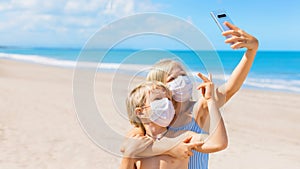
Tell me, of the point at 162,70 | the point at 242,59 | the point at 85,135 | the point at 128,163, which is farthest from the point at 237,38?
the point at 85,135

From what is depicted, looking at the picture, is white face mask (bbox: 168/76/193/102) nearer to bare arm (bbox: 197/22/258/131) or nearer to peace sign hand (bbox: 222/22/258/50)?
bare arm (bbox: 197/22/258/131)

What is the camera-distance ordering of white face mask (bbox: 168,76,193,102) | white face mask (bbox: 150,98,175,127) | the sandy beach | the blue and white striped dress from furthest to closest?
the sandy beach < the blue and white striped dress < white face mask (bbox: 168,76,193,102) < white face mask (bbox: 150,98,175,127)

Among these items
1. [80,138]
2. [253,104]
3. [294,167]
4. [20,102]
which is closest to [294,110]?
[253,104]

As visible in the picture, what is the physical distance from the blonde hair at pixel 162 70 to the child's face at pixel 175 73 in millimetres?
12

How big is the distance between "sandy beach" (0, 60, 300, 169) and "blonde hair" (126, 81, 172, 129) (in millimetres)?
1846

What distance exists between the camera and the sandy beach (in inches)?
269

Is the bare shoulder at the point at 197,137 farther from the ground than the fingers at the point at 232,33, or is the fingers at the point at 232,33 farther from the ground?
the fingers at the point at 232,33

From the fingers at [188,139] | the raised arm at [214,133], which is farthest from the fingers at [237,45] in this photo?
the fingers at [188,139]

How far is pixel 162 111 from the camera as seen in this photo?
6.16 feet

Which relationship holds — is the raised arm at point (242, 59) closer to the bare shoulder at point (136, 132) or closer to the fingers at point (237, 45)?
the fingers at point (237, 45)

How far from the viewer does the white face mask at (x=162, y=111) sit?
1871mm

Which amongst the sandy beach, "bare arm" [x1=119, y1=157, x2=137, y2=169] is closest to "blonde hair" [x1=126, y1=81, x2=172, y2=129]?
"bare arm" [x1=119, y1=157, x2=137, y2=169]

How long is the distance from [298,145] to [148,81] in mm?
7252

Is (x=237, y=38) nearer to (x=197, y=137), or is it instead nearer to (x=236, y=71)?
(x=236, y=71)
